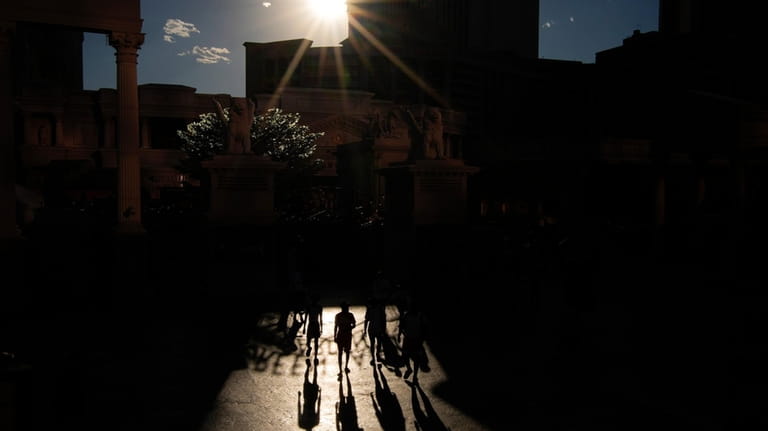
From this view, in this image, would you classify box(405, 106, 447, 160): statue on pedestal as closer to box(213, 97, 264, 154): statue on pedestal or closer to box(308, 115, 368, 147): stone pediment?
box(213, 97, 264, 154): statue on pedestal

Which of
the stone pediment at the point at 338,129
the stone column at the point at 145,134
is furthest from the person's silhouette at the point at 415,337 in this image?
the stone column at the point at 145,134

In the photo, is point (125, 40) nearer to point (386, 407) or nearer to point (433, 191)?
point (433, 191)

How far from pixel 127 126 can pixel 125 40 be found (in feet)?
7.89

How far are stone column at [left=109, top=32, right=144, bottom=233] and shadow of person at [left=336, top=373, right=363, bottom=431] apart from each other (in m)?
10.3

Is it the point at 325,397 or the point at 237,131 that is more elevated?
the point at 237,131

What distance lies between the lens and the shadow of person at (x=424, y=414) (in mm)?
7632

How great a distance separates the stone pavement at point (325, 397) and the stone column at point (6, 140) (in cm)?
831

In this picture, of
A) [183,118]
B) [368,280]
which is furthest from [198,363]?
[183,118]

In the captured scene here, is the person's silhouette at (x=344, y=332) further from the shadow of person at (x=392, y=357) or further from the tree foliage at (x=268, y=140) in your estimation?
the tree foliage at (x=268, y=140)

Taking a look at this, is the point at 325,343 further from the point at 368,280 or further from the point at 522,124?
the point at 522,124

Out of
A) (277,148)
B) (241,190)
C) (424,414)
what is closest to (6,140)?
(241,190)

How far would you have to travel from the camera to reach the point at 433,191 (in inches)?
742

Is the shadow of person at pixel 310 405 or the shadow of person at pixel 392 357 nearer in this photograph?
the shadow of person at pixel 310 405

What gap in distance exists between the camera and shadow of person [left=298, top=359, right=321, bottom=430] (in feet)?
25.4
